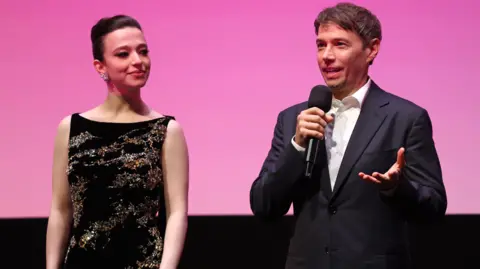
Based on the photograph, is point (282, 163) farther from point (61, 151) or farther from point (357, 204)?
point (61, 151)

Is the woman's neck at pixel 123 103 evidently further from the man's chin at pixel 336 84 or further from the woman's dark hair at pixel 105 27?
the man's chin at pixel 336 84

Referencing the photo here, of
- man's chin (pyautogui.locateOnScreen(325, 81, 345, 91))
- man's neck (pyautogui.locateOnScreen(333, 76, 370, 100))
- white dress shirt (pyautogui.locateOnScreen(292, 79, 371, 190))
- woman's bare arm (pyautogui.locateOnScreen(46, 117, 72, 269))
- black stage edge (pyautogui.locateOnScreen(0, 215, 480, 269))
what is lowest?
black stage edge (pyautogui.locateOnScreen(0, 215, 480, 269))

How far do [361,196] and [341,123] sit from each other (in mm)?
259

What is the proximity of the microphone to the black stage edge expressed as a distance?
4.61ft

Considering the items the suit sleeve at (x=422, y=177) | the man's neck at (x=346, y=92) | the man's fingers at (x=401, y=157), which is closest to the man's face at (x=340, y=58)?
the man's neck at (x=346, y=92)

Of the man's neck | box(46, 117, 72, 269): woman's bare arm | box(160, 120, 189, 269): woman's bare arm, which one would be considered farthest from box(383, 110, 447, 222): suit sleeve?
box(46, 117, 72, 269): woman's bare arm

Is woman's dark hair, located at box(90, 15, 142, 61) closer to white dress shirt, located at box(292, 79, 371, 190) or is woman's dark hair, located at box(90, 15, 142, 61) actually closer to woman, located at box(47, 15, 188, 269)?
woman, located at box(47, 15, 188, 269)

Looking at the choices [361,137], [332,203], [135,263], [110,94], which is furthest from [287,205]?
[110,94]

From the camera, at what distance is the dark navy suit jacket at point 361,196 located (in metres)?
2.46

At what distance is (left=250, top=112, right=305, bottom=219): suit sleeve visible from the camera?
2.47 metres

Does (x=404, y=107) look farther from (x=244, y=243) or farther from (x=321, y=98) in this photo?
(x=244, y=243)

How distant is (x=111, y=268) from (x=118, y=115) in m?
0.50

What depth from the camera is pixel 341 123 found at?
103 inches

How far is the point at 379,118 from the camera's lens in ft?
8.33
